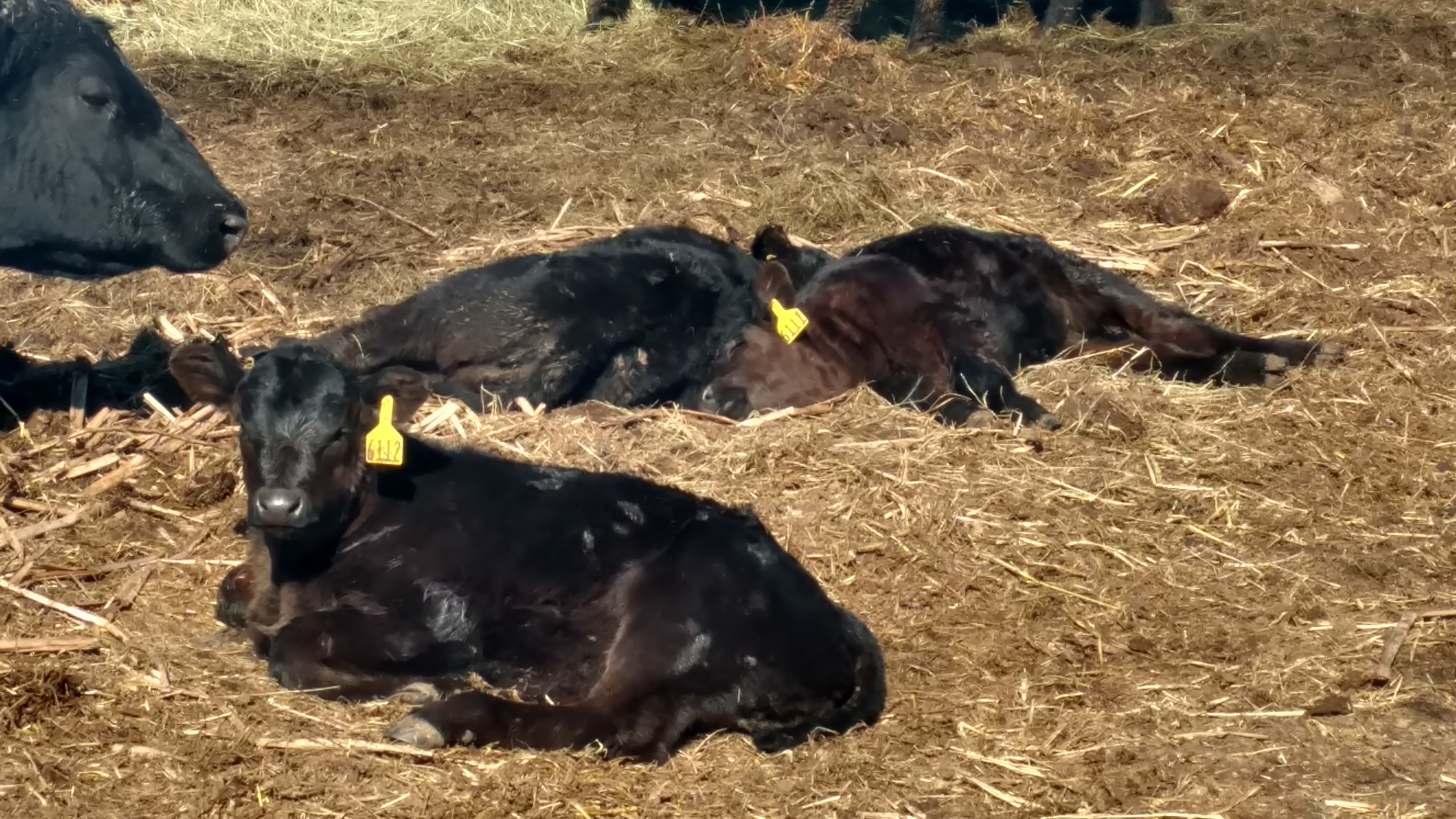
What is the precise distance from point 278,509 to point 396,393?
0.68m

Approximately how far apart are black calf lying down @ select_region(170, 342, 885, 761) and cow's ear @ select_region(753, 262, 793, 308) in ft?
8.46

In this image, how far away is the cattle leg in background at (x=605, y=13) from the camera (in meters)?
13.5

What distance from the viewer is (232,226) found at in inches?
288

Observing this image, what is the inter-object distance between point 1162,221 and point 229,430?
228 inches

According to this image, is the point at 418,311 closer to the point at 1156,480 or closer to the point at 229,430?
the point at 229,430

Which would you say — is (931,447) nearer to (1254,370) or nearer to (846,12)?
(1254,370)

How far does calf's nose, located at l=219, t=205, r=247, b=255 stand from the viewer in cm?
729

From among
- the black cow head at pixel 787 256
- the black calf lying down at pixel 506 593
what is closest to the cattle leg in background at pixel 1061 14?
the black cow head at pixel 787 256

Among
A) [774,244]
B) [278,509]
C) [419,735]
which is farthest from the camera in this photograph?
[774,244]

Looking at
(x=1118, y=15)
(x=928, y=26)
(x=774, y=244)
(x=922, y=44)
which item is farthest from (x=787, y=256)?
(x=1118, y=15)

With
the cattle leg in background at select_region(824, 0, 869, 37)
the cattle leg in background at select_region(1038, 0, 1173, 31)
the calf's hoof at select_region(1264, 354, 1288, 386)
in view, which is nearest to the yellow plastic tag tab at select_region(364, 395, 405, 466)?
the calf's hoof at select_region(1264, 354, 1288, 386)

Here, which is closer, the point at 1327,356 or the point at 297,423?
the point at 297,423

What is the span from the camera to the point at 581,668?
5035mm

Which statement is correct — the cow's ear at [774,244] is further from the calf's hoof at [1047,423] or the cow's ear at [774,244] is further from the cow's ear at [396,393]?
the cow's ear at [396,393]
